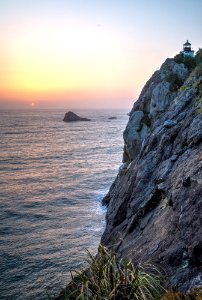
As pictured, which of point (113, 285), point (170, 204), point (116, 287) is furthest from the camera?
point (170, 204)

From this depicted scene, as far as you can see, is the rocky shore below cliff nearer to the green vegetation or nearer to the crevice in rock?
the crevice in rock

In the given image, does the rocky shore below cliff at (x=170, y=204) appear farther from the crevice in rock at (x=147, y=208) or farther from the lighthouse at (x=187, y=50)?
the lighthouse at (x=187, y=50)

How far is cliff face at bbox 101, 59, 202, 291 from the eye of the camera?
1162 cm

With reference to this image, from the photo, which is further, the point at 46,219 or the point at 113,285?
the point at 46,219

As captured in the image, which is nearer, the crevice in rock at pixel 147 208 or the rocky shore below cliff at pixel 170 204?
the rocky shore below cliff at pixel 170 204

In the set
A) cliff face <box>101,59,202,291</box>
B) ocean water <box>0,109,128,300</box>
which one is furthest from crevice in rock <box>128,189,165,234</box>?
ocean water <box>0,109,128,300</box>

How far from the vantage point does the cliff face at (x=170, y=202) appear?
38.1ft

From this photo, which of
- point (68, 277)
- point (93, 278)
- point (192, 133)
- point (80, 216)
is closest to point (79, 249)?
point (68, 277)

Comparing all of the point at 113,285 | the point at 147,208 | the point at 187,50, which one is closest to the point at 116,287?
the point at 113,285

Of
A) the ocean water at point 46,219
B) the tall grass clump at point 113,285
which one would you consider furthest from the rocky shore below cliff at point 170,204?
the ocean water at point 46,219

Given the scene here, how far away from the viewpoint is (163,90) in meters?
35.0

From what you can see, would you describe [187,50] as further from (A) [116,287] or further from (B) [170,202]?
(A) [116,287]

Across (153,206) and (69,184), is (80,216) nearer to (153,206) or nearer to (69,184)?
(69,184)

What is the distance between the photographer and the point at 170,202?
15.0m
